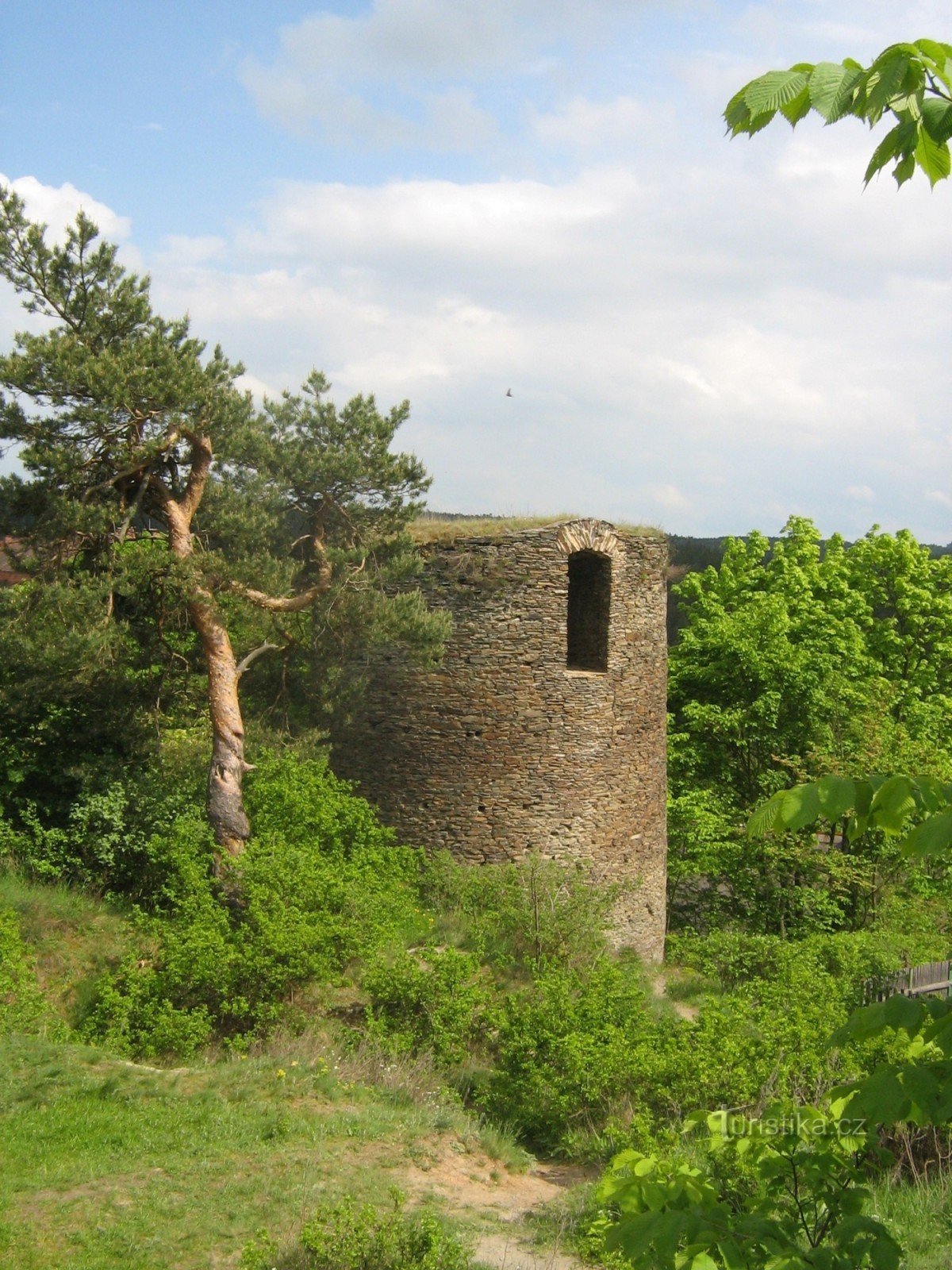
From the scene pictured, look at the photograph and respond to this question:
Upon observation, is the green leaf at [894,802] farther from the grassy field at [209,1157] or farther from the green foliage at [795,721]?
the green foliage at [795,721]

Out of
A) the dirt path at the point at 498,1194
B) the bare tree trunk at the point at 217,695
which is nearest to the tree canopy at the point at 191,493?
the bare tree trunk at the point at 217,695

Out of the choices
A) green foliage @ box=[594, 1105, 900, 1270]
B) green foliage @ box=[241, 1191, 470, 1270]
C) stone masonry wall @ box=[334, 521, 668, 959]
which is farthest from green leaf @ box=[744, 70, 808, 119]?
stone masonry wall @ box=[334, 521, 668, 959]

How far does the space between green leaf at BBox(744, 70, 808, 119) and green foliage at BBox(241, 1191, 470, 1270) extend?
17.9 feet

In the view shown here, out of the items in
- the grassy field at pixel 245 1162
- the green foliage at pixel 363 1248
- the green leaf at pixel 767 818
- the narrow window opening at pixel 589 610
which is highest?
the narrow window opening at pixel 589 610

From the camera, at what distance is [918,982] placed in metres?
10.9

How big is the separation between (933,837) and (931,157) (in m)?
1.50

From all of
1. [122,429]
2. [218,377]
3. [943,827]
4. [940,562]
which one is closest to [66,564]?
[122,429]

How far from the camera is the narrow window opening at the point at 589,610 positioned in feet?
43.1

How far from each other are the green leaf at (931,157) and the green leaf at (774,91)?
29cm

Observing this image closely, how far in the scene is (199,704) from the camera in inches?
497

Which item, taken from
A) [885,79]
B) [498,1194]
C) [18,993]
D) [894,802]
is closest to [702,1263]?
[894,802]

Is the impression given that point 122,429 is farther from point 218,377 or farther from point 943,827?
point 943,827

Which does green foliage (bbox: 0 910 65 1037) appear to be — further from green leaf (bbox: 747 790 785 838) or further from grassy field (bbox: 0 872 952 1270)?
green leaf (bbox: 747 790 785 838)

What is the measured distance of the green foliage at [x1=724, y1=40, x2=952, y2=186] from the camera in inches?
92.6
